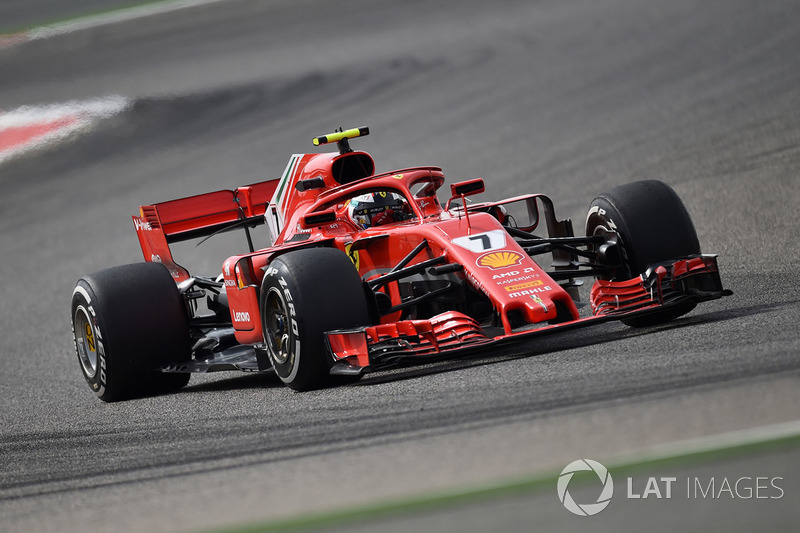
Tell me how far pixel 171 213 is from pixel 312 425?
444cm

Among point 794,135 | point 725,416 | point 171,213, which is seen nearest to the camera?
point 725,416

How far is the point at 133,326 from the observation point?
9461 mm

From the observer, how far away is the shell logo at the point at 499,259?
26.3 feet

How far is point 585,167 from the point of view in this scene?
16000 mm

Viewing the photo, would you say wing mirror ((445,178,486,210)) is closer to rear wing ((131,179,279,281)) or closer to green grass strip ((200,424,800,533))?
rear wing ((131,179,279,281))

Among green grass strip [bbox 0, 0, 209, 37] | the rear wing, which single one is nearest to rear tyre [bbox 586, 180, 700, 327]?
the rear wing

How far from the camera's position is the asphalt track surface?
5.52m

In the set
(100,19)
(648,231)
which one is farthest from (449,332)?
(100,19)

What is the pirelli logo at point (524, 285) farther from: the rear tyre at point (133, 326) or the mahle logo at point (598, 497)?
the rear tyre at point (133, 326)

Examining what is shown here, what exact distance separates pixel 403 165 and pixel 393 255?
8.88 m

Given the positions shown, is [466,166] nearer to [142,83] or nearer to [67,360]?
[142,83]

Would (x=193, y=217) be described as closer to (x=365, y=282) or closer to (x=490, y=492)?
(x=365, y=282)

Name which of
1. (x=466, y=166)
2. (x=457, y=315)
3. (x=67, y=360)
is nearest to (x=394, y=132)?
(x=466, y=166)

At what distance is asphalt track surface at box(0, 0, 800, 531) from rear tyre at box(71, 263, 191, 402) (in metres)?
0.35
